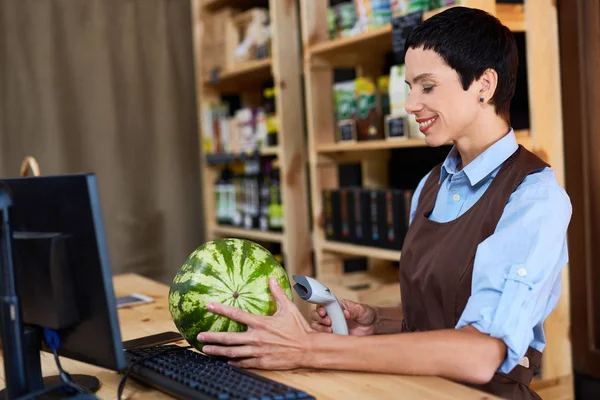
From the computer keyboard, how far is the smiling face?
2.15ft

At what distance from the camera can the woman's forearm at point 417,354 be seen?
48.4 inches

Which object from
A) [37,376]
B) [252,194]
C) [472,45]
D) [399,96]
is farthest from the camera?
[252,194]

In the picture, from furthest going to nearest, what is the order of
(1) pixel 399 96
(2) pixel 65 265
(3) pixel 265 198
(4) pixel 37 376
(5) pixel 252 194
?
(5) pixel 252 194 → (3) pixel 265 198 → (1) pixel 399 96 → (4) pixel 37 376 → (2) pixel 65 265

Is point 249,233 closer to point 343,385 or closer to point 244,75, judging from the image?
point 244,75

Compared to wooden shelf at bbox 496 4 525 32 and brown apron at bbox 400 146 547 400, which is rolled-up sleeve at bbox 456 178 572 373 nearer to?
brown apron at bbox 400 146 547 400

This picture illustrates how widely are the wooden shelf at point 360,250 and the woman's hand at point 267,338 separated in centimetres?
166

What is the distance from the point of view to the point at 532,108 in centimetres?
246

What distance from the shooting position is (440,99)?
4.98 feet

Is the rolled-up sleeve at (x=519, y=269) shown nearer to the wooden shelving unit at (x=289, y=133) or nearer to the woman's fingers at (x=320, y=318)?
the woman's fingers at (x=320, y=318)

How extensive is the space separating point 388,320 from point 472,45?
0.63 meters

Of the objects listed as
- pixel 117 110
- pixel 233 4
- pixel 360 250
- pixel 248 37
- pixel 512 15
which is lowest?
pixel 360 250

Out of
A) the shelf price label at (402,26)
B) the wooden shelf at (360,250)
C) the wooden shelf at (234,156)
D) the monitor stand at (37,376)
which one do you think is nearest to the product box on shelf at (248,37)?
the wooden shelf at (234,156)

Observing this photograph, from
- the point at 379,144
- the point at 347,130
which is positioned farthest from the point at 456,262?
the point at 347,130

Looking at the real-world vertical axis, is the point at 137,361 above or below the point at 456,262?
below
